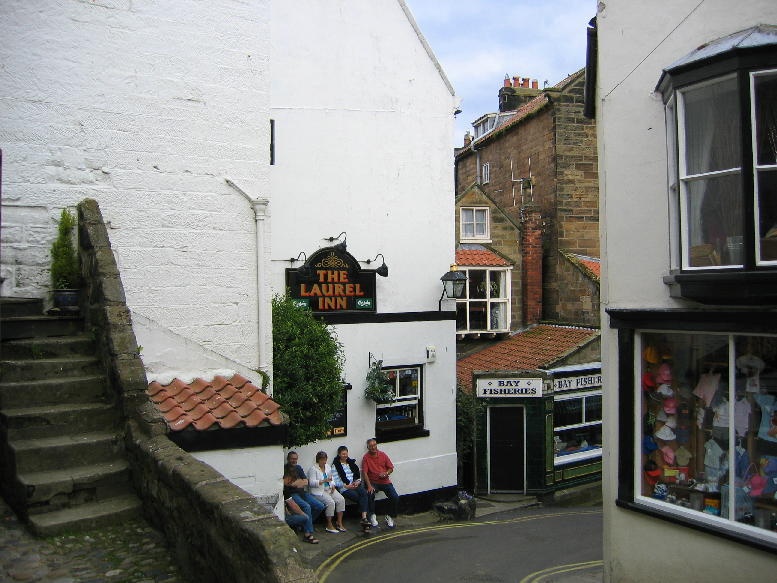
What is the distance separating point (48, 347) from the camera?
19.9 feet

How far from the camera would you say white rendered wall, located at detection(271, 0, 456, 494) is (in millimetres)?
13312

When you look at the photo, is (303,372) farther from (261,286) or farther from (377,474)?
(261,286)

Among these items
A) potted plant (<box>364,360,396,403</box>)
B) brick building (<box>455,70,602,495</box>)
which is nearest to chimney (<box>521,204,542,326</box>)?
brick building (<box>455,70,602,495</box>)

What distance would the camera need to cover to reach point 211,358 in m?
8.00

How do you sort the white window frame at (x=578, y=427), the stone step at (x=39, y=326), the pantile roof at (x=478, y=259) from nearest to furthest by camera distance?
the stone step at (x=39, y=326) → the white window frame at (x=578, y=427) → the pantile roof at (x=478, y=259)

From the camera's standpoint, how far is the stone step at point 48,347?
19.7 feet

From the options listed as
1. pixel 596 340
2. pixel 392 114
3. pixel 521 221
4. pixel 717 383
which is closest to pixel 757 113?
pixel 717 383

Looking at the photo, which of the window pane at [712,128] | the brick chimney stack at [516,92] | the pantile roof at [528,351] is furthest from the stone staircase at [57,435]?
the brick chimney stack at [516,92]

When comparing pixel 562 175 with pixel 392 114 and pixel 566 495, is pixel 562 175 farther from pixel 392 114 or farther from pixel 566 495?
pixel 566 495

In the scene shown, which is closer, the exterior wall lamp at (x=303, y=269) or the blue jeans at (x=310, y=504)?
the blue jeans at (x=310, y=504)

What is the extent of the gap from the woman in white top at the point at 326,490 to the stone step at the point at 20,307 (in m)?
6.52

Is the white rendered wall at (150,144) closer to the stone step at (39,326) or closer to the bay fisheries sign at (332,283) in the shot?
the stone step at (39,326)

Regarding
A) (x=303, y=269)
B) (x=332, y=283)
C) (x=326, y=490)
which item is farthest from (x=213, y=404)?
(x=332, y=283)

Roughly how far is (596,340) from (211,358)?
11.7m
